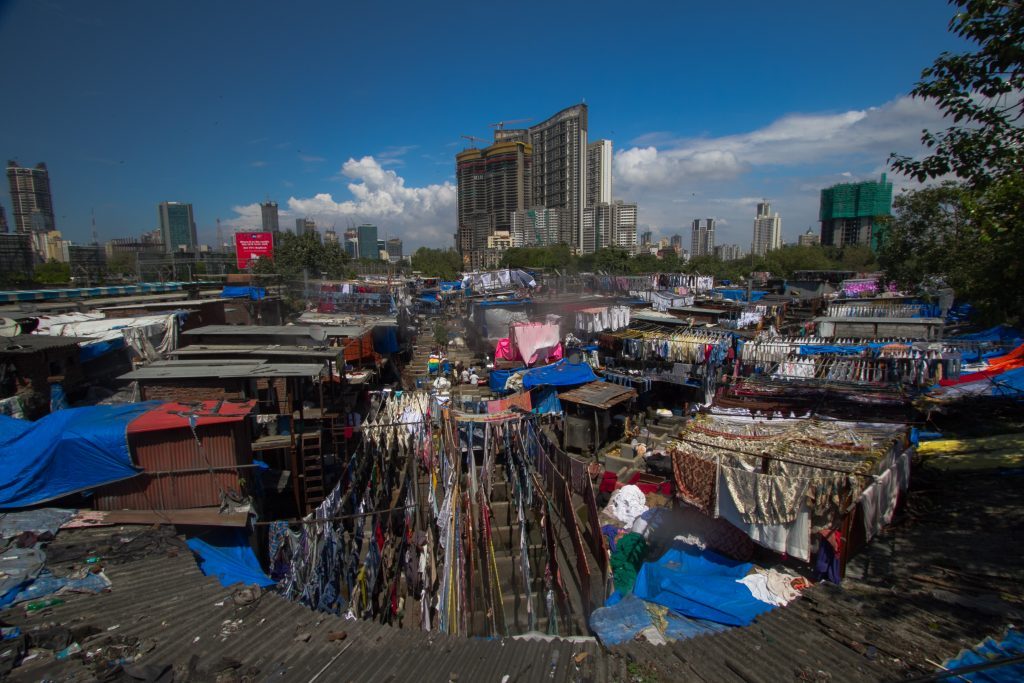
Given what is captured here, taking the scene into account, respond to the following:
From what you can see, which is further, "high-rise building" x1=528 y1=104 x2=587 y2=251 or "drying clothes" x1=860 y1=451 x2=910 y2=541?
"high-rise building" x1=528 y1=104 x2=587 y2=251

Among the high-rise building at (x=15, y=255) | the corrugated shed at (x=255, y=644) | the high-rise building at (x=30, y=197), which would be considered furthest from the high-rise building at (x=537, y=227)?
the corrugated shed at (x=255, y=644)

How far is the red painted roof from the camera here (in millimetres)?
5863

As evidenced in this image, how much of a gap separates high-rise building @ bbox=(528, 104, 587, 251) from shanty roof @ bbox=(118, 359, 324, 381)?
8502 centimetres

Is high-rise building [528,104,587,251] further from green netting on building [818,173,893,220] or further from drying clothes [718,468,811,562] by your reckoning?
drying clothes [718,468,811,562]

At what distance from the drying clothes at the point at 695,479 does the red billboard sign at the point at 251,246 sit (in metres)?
41.2

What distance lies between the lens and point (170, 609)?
14.3 feet

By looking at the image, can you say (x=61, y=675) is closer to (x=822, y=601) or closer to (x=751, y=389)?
(x=822, y=601)

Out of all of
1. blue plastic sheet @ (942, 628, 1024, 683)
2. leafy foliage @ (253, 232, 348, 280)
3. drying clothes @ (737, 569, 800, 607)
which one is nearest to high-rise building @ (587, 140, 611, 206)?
leafy foliage @ (253, 232, 348, 280)

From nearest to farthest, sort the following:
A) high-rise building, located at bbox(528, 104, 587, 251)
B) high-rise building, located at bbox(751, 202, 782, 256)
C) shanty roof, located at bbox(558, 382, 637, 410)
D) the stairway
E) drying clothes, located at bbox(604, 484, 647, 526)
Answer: the stairway → drying clothes, located at bbox(604, 484, 647, 526) → shanty roof, located at bbox(558, 382, 637, 410) → high-rise building, located at bbox(528, 104, 587, 251) → high-rise building, located at bbox(751, 202, 782, 256)

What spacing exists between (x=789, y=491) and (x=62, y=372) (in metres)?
13.1

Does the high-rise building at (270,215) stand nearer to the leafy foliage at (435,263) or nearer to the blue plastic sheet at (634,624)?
the leafy foliage at (435,263)

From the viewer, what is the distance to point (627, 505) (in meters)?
8.80

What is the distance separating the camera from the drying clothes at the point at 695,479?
633 centimetres

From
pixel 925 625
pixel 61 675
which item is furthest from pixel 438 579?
pixel 925 625
